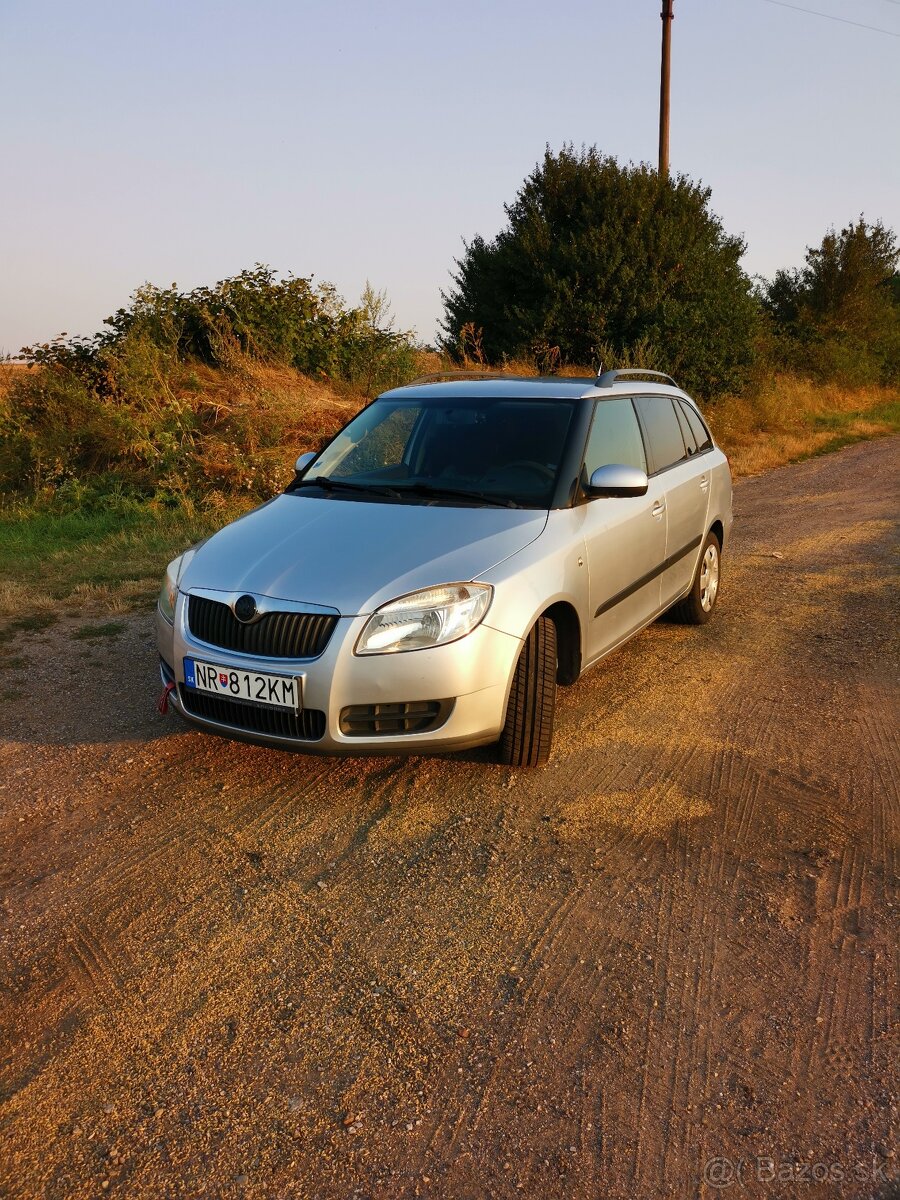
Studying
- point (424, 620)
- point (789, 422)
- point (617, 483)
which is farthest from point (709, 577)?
point (789, 422)

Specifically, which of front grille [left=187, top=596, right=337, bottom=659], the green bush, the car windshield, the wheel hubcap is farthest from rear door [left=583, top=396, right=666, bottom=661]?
the green bush

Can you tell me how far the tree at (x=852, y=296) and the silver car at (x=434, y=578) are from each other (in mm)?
29776

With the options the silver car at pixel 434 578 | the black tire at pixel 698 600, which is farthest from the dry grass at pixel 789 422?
the silver car at pixel 434 578

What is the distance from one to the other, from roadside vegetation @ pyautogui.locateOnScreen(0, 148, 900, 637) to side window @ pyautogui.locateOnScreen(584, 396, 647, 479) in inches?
153

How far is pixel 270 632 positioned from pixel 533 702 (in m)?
1.13

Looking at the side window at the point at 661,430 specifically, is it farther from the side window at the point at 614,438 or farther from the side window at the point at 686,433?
the side window at the point at 614,438

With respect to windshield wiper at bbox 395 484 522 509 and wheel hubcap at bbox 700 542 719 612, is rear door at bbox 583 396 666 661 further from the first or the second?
wheel hubcap at bbox 700 542 719 612

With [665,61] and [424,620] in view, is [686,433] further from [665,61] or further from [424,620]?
[665,61]

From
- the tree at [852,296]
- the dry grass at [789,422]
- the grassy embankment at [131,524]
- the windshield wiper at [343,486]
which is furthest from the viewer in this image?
the tree at [852,296]

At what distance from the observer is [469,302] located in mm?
21625

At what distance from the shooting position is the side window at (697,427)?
653cm

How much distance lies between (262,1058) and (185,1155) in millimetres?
336

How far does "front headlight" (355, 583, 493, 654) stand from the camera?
11.8 ft

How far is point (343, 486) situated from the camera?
4.90m
